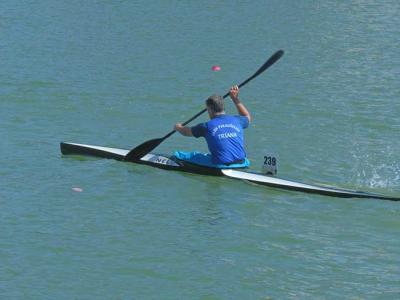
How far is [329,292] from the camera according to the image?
11609 millimetres

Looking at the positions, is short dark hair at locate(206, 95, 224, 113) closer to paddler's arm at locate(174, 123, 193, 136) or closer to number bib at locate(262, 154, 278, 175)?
paddler's arm at locate(174, 123, 193, 136)

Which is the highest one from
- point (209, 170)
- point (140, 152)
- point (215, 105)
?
point (215, 105)

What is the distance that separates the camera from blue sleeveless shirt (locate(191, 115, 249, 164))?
15312 millimetres

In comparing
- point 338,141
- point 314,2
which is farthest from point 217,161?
point 314,2

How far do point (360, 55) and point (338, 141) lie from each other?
777 centimetres

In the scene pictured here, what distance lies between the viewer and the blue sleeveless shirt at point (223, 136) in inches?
603

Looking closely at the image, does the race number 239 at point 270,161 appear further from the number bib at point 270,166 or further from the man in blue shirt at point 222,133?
the man in blue shirt at point 222,133

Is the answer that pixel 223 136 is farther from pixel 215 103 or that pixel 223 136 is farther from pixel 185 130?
pixel 185 130

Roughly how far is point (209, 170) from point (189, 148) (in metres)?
2.25

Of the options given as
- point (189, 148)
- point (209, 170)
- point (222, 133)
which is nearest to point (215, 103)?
point (222, 133)

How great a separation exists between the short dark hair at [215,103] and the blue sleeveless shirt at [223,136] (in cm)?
12

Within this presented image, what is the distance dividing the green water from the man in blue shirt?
44 centimetres

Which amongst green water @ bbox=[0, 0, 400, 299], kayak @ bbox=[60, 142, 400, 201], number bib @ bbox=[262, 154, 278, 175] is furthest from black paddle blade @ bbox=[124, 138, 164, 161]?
number bib @ bbox=[262, 154, 278, 175]

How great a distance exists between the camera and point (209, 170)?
15.7 m
